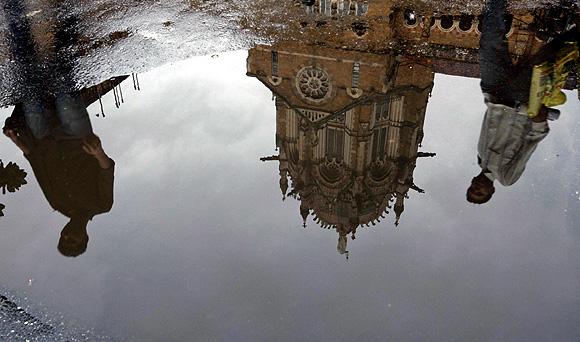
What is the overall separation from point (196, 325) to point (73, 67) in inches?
293

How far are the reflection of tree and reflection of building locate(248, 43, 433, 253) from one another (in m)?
4.19

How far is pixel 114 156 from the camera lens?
8.88m

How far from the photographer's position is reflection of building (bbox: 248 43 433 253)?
31.9 feet

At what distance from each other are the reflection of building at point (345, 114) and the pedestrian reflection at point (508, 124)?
1206mm

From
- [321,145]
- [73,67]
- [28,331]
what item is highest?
[73,67]

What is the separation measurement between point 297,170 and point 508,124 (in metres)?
3.69

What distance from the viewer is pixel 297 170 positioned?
9.80 metres

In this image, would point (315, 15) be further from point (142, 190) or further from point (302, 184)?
point (142, 190)

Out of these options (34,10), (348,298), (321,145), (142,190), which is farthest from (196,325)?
(34,10)

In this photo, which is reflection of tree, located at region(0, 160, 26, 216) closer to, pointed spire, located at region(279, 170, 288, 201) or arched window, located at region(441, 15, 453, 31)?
pointed spire, located at region(279, 170, 288, 201)

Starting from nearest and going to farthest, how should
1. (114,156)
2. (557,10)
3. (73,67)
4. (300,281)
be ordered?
(300,281) → (114,156) → (73,67) → (557,10)

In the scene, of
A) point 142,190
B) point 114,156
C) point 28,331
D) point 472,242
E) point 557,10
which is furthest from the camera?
point 557,10

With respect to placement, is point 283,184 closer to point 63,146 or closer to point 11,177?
point 63,146

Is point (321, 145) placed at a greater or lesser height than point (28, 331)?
lesser
